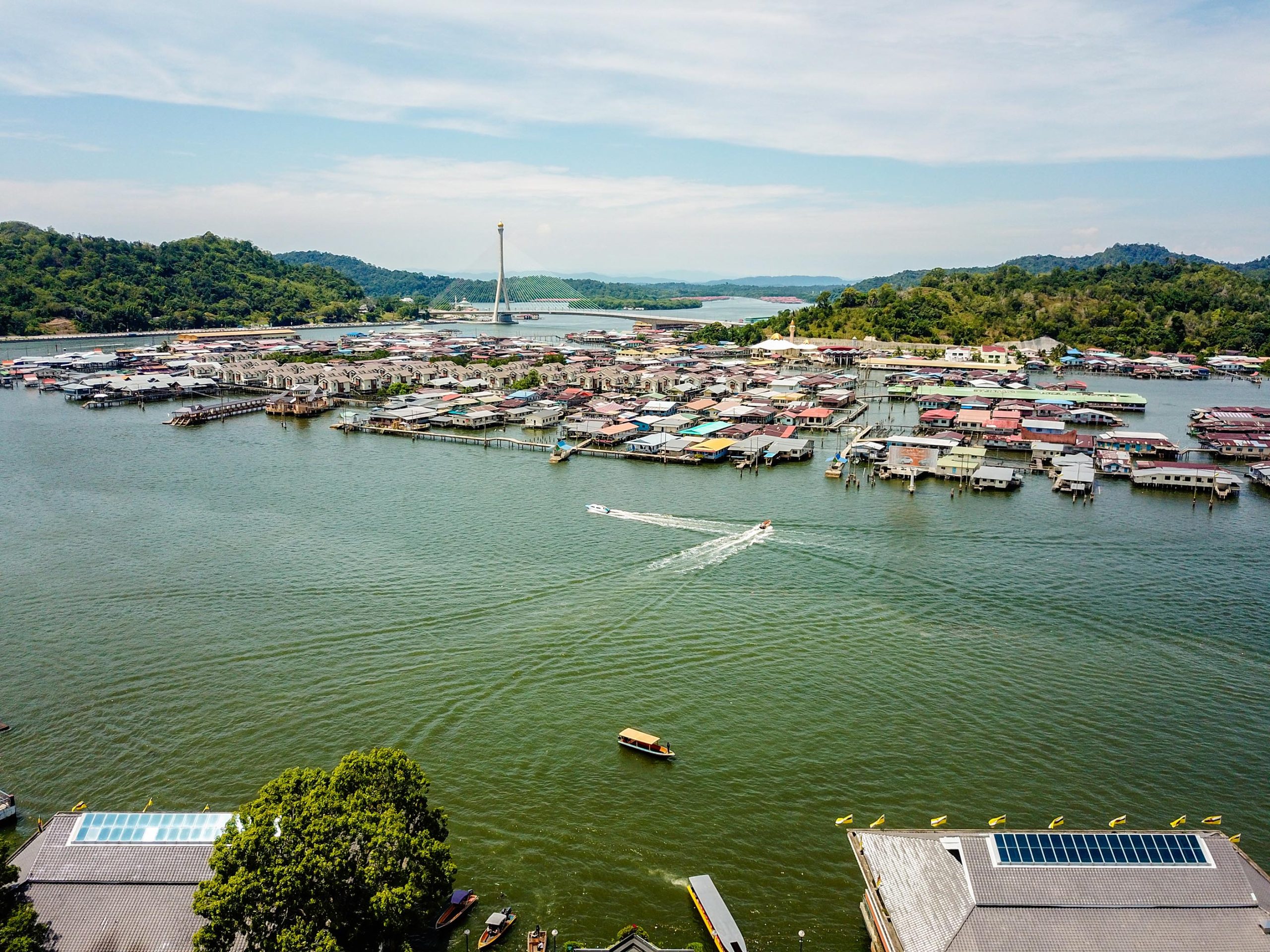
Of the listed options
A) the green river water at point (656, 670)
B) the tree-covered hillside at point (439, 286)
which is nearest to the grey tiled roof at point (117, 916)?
the green river water at point (656, 670)

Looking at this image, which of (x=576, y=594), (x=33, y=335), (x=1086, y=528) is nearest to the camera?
(x=576, y=594)

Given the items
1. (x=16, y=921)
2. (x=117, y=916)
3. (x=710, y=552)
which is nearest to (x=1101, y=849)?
(x=117, y=916)

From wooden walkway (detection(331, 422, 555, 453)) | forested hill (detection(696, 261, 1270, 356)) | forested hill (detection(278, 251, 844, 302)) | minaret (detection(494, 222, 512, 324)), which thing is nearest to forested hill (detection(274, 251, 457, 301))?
forested hill (detection(278, 251, 844, 302))

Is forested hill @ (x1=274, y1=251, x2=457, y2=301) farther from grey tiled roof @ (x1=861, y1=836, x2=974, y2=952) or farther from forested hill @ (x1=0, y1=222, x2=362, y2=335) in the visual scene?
grey tiled roof @ (x1=861, y1=836, x2=974, y2=952)

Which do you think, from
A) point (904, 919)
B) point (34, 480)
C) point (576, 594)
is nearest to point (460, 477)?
point (576, 594)

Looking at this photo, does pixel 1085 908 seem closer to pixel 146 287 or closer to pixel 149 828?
pixel 149 828

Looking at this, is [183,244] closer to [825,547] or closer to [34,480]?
[34,480]

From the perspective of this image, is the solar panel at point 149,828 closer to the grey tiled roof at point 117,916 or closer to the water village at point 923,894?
the water village at point 923,894
